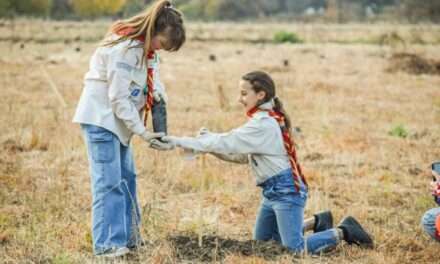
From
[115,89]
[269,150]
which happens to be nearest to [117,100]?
[115,89]

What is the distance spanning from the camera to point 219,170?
785 centimetres

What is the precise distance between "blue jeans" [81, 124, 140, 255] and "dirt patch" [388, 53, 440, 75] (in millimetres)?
14534

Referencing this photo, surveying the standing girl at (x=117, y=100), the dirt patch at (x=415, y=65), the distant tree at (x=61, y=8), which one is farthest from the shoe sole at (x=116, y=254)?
the distant tree at (x=61, y=8)

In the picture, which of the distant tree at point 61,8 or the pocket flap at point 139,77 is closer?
the pocket flap at point 139,77

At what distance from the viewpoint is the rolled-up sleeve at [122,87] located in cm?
471

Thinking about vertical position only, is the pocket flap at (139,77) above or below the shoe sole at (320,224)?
above

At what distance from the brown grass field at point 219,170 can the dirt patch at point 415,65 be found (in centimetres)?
63

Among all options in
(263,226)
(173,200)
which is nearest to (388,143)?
(173,200)

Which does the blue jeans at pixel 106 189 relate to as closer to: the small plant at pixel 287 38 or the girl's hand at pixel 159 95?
the girl's hand at pixel 159 95

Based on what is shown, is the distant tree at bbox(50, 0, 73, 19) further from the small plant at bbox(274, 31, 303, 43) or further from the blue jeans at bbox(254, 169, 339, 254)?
the blue jeans at bbox(254, 169, 339, 254)

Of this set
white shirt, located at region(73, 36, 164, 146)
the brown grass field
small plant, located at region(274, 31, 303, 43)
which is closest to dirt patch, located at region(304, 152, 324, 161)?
the brown grass field

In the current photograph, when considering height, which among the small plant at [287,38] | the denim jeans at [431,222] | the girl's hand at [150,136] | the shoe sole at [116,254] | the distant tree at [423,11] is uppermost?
the distant tree at [423,11]

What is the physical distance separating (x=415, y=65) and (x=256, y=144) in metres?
14.5

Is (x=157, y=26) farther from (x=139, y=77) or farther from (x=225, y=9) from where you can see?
(x=225, y=9)
